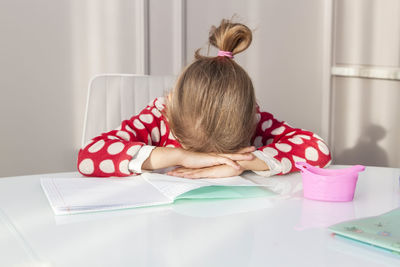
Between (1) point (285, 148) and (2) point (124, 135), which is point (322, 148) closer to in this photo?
(1) point (285, 148)

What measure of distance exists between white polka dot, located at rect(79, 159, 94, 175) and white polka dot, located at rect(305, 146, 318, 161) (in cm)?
49

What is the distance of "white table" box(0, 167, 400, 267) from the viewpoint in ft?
2.11

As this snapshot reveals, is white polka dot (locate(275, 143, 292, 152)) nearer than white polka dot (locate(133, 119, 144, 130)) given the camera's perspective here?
Yes

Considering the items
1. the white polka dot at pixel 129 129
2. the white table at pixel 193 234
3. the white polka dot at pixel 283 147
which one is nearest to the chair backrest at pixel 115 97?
the white polka dot at pixel 129 129

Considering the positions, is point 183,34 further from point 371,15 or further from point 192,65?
point 192,65

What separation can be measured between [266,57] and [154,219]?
218cm

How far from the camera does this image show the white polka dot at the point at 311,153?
1.28 metres

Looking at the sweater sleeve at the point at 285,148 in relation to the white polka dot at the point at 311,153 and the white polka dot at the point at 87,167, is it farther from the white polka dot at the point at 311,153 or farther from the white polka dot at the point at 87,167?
the white polka dot at the point at 87,167

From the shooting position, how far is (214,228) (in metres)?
0.78

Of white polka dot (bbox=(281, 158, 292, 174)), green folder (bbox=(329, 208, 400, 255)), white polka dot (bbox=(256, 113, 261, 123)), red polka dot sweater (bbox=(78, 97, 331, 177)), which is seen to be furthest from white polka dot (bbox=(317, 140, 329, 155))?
green folder (bbox=(329, 208, 400, 255))

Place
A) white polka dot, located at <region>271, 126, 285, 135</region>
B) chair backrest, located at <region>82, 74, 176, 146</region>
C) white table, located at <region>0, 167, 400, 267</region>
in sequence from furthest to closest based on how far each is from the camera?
1. chair backrest, located at <region>82, 74, 176, 146</region>
2. white polka dot, located at <region>271, 126, 285, 135</region>
3. white table, located at <region>0, 167, 400, 267</region>

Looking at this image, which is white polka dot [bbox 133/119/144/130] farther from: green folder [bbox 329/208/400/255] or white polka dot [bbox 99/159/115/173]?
green folder [bbox 329/208/400/255]

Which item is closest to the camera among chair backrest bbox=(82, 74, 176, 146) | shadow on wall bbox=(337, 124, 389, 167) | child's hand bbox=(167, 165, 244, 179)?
child's hand bbox=(167, 165, 244, 179)

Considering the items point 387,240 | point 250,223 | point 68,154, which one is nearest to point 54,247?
point 250,223
